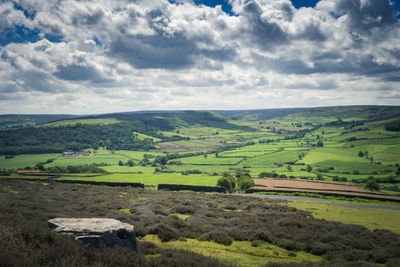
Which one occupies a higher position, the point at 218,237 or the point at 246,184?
the point at 218,237

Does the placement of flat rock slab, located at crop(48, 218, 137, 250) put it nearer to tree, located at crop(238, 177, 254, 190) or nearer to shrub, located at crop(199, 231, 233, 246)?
shrub, located at crop(199, 231, 233, 246)

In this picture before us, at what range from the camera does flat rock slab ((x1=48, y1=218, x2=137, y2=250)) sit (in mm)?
9578

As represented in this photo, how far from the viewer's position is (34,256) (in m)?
6.96

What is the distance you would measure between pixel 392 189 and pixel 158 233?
78.9m

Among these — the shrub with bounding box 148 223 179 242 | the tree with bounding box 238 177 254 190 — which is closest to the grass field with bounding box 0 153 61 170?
the tree with bounding box 238 177 254 190

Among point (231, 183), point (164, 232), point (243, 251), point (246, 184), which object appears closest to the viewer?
point (243, 251)

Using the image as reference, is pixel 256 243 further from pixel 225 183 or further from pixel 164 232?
pixel 225 183

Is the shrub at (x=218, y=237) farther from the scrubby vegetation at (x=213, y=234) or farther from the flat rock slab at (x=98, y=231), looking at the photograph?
the flat rock slab at (x=98, y=231)

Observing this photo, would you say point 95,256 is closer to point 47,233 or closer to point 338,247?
point 47,233

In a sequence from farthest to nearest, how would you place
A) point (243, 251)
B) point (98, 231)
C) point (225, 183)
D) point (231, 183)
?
point (231, 183), point (225, 183), point (243, 251), point (98, 231)

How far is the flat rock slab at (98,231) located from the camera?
31.4 ft

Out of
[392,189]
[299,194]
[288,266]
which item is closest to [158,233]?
[288,266]

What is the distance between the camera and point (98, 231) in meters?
9.84

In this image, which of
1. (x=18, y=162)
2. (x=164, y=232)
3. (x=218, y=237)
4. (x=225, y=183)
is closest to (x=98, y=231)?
(x=164, y=232)
